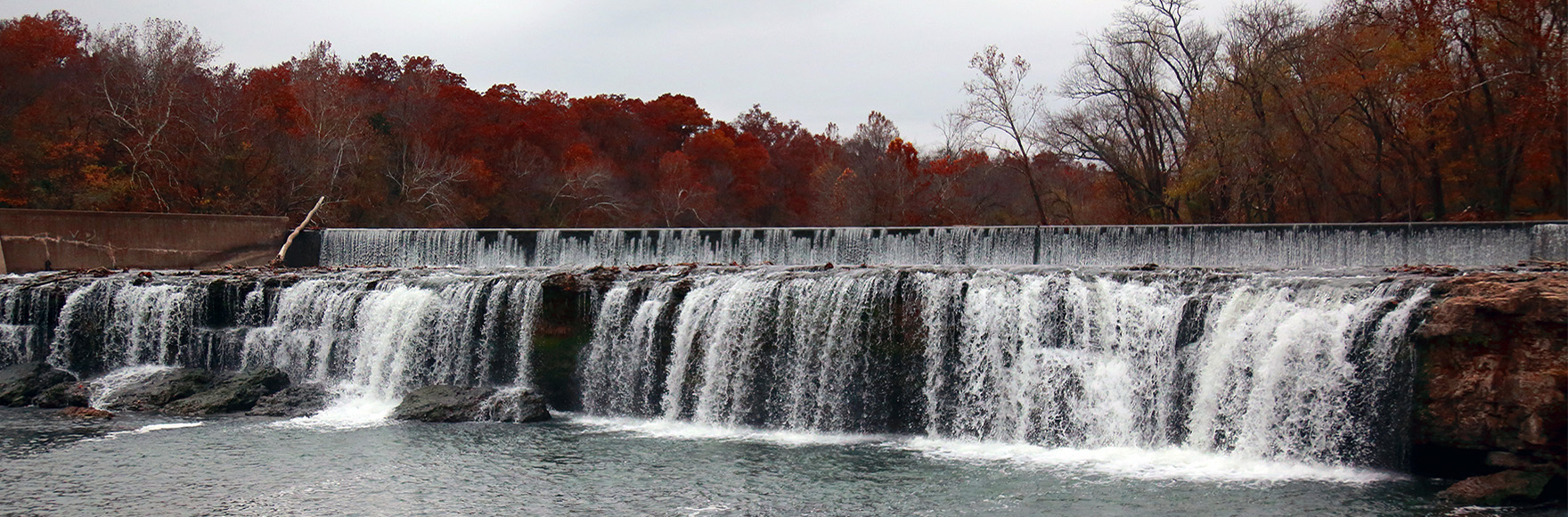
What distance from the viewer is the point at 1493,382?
884 cm

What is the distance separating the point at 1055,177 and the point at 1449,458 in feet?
122

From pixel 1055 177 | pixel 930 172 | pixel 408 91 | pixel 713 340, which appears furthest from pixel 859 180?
pixel 713 340

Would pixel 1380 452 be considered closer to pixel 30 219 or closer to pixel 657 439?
pixel 657 439

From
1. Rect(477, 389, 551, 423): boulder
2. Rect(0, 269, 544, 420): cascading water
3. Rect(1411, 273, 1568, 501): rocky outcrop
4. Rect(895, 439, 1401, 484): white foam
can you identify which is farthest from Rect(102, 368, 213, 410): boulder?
Rect(1411, 273, 1568, 501): rocky outcrop

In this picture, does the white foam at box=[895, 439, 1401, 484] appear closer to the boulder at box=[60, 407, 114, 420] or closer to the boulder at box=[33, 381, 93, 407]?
the boulder at box=[60, 407, 114, 420]

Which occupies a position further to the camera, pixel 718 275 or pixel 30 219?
pixel 30 219

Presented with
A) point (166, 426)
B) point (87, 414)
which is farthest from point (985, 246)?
point (87, 414)

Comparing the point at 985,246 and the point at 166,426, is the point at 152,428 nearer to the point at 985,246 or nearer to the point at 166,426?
the point at 166,426

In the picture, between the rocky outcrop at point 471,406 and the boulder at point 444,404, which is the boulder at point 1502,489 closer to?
the rocky outcrop at point 471,406

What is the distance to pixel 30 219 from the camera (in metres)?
22.5

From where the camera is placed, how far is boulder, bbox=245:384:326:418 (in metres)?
13.7

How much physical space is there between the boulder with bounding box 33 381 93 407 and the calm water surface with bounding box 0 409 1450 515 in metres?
1.97

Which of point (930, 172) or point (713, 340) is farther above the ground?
point (930, 172)

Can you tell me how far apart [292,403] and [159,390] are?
1.95 meters
